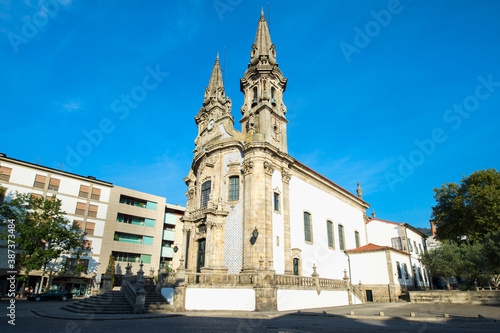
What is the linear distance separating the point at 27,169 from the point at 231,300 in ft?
102

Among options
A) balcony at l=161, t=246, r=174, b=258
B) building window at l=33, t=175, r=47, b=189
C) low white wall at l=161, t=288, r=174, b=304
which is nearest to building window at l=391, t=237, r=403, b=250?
low white wall at l=161, t=288, r=174, b=304

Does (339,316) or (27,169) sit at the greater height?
(27,169)

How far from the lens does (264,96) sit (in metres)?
23.5

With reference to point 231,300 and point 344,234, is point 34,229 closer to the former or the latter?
point 231,300

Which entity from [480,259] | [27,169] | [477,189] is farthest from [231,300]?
[27,169]

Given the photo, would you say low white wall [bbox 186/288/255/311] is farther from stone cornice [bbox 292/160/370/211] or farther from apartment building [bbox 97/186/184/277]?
apartment building [bbox 97/186/184/277]

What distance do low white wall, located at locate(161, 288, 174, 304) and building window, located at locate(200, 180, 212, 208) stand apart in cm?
761

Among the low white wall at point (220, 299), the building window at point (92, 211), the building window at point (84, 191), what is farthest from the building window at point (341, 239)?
the building window at point (84, 191)

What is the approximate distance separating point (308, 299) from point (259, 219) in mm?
5900

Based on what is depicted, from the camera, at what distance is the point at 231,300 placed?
629 inches

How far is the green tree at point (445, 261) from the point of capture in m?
23.6

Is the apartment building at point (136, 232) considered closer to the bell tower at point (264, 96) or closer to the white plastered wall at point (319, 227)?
the white plastered wall at point (319, 227)

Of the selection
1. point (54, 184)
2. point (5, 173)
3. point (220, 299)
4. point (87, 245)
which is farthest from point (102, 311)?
point (5, 173)

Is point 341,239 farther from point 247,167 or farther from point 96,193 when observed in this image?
point 96,193
